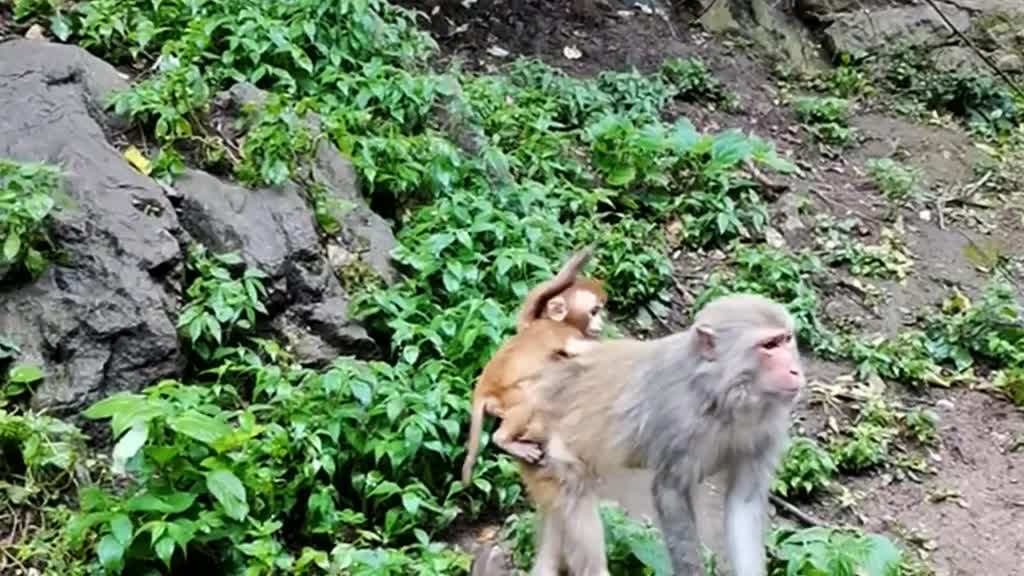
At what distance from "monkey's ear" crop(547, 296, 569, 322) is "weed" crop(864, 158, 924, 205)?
5.12 meters

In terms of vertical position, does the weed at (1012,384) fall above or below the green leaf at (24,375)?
below

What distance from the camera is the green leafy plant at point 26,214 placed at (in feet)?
18.4

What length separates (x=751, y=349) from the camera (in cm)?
413

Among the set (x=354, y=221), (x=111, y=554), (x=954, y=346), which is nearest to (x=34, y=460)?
(x=111, y=554)

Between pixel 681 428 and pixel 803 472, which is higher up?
pixel 681 428

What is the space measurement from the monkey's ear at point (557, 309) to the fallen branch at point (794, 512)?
1.59m

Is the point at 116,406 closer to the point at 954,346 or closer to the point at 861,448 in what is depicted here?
the point at 861,448

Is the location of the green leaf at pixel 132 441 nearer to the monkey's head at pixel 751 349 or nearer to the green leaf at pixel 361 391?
the green leaf at pixel 361 391

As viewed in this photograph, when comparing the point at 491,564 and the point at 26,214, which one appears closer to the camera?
the point at 491,564

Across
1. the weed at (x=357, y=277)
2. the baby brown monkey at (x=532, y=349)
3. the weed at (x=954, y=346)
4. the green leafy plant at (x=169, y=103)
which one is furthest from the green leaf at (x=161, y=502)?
the weed at (x=954, y=346)

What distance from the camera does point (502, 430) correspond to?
4707 mm

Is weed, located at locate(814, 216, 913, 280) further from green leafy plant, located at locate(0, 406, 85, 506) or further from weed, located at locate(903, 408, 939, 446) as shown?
green leafy plant, located at locate(0, 406, 85, 506)

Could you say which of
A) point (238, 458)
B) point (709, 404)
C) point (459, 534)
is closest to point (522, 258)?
point (459, 534)

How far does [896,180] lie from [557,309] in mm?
5257
